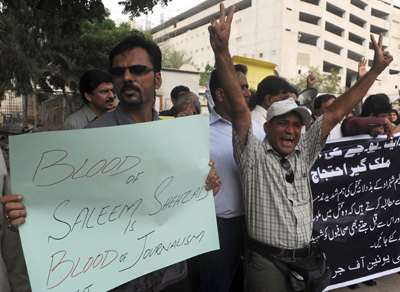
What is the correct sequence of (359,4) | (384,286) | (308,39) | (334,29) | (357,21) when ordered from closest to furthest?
1. (384,286)
2. (308,39)
3. (334,29)
4. (359,4)
5. (357,21)

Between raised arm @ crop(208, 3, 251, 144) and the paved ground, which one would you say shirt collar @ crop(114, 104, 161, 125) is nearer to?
raised arm @ crop(208, 3, 251, 144)

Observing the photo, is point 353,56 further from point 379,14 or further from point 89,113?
point 89,113

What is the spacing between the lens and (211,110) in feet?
7.14

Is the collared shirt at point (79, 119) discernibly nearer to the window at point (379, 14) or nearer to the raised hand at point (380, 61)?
the raised hand at point (380, 61)

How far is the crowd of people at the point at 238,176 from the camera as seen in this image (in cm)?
144

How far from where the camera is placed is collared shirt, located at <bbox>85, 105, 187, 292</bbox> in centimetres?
136

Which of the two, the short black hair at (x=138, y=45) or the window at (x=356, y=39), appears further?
the window at (x=356, y=39)

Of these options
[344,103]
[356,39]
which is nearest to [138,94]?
[344,103]

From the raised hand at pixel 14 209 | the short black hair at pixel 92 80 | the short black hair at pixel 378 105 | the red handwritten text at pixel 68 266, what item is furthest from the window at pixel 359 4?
the raised hand at pixel 14 209

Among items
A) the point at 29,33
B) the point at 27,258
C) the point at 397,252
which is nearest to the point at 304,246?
the point at 27,258

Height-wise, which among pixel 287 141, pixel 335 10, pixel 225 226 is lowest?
pixel 225 226

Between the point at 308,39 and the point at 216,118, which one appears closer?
the point at 216,118

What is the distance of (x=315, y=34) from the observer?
46.2 metres

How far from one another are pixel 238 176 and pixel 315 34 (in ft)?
166
